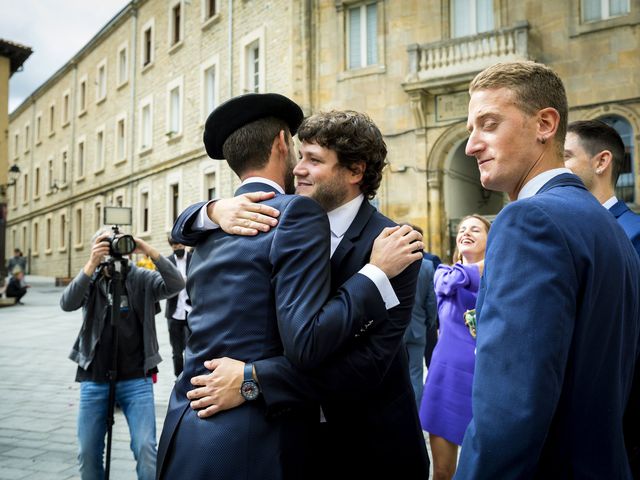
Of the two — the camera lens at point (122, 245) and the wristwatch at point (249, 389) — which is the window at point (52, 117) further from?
the wristwatch at point (249, 389)

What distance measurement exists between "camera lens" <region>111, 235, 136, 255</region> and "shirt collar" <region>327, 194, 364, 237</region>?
2.23 meters

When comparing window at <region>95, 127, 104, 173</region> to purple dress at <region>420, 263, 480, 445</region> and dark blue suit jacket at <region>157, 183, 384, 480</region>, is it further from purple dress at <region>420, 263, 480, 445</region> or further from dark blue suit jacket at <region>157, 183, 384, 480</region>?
dark blue suit jacket at <region>157, 183, 384, 480</region>

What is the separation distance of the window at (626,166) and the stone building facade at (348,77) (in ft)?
0.13

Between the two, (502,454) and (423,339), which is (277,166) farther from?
(423,339)

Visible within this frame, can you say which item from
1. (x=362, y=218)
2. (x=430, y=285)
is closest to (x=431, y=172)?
(x=430, y=285)

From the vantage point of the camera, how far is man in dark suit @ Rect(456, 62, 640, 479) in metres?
1.34

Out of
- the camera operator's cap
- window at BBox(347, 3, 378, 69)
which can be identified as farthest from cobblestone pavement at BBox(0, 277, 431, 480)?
window at BBox(347, 3, 378, 69)

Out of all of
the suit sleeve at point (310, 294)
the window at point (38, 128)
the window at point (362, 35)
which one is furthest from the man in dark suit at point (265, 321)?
the window at point (38, 128)

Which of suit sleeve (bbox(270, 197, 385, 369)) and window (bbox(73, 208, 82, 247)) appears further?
window (bbox(73, 208, 82, 247))

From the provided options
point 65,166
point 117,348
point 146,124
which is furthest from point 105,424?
point 65,166

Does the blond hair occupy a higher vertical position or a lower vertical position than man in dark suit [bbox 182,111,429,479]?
higher

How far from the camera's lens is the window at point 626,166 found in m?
12.8

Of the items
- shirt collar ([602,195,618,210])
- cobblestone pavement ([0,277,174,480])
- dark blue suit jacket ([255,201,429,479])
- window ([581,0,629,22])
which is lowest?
cobblestone pavement ([0,277,174,480])

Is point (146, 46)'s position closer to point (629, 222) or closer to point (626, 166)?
point (626, 166)
